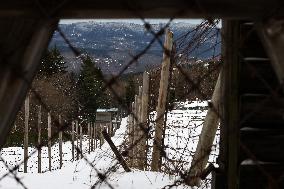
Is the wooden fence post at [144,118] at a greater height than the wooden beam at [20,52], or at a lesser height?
greater

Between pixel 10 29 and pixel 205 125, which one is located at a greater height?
pixel 205 125

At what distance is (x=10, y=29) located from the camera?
1244 mm

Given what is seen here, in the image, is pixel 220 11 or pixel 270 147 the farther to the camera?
pixel 270 147

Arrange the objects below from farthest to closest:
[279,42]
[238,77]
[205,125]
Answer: [205,125]
[238,77]
[279,42]

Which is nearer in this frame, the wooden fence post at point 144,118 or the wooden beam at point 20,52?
the wooden beam at point 20,52

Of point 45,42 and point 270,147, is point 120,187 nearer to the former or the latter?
point 270,147

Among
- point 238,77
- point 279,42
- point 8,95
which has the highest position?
point 238,77

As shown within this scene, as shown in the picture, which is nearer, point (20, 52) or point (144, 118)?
point (20, 52)

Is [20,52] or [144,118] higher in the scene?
[144,118]

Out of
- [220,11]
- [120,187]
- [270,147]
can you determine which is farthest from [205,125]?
[220,11]

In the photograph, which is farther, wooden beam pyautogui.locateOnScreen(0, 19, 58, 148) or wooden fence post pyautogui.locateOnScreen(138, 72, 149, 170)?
wooden fence post pyautogui.locateOnScreen(138, 72, 149, 170)

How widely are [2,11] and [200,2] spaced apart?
47 centimetres

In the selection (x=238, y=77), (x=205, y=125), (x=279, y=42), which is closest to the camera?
(x=279, y=42)

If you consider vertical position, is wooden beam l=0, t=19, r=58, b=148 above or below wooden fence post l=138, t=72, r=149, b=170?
below
